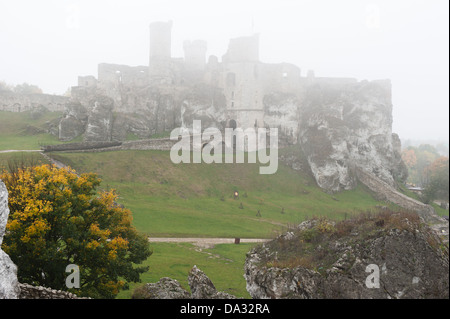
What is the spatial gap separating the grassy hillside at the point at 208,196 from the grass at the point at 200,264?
4.04 m

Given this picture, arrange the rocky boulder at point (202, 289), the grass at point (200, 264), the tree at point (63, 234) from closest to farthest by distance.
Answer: the rocky boulder at point (202, 289) < the tree at point (63, 234) < the grass at point (200, 264)

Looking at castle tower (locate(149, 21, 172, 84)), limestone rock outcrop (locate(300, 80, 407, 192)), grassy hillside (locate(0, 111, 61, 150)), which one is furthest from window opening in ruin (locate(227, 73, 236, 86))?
grassy hillside (locate(0, 111, 61, 150))

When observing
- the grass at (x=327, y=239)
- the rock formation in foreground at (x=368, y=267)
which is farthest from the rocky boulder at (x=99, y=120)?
the rock formation in foreground at (x=368, y=267)

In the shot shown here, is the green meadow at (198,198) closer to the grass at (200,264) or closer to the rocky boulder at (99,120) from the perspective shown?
the grass at (200,264)

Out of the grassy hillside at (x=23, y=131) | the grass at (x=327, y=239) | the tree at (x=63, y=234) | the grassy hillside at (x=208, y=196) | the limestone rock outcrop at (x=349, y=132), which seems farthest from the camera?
the limestone rock outcrop at (x=349, y=132)

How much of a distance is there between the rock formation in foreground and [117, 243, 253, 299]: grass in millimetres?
7097

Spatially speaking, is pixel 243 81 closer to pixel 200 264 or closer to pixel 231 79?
→ pixel 231 79

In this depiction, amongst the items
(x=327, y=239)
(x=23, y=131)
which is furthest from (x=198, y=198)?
(x=23, y=131)

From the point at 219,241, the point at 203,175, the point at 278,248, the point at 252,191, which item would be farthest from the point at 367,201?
the point at 278,248

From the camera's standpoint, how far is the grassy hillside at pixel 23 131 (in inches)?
2024

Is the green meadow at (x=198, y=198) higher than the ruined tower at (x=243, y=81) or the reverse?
the reverse

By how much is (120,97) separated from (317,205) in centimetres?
4100

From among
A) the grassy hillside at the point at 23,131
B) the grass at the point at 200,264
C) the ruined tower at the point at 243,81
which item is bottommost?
the grass at the point at 200,264

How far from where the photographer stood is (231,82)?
240ft
